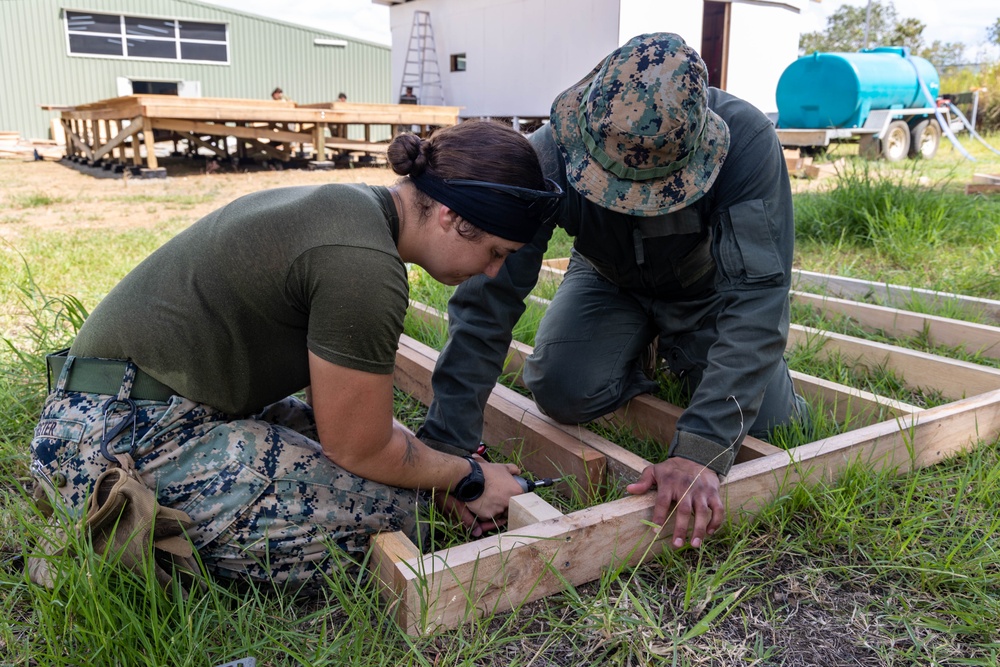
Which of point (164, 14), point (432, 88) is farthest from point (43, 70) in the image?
point (432, 88)

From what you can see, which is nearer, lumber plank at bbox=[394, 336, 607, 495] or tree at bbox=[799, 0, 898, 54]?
lumber plank at bbox=[394, 336, 607, 495]

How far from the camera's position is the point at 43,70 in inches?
789

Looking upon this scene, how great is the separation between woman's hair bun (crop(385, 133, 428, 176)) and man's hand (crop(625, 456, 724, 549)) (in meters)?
0.92

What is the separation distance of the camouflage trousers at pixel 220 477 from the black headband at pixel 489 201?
26.7 inches

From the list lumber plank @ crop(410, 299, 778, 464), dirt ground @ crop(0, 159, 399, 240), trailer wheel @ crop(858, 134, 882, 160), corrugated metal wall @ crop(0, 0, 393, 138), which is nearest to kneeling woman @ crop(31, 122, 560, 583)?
lumber plank @ crop(410, 299, 778, 464)

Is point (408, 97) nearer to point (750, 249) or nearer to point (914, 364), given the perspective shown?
point (914, 364)

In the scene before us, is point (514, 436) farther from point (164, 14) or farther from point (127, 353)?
point (164, 14)

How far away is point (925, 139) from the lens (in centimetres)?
1323

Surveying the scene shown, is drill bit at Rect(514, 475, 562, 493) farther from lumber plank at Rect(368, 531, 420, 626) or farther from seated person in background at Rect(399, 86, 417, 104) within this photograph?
seated person in background at Rect(399, 86, 417, 104)

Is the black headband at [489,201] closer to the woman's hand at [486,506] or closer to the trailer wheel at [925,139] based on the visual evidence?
the woman's hand at [486,506]

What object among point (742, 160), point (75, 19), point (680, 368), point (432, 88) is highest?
point (75, 19)

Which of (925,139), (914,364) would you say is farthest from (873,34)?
(914,364)

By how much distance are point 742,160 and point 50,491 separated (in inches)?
72.4

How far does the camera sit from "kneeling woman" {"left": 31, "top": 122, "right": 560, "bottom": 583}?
1.60 meters
